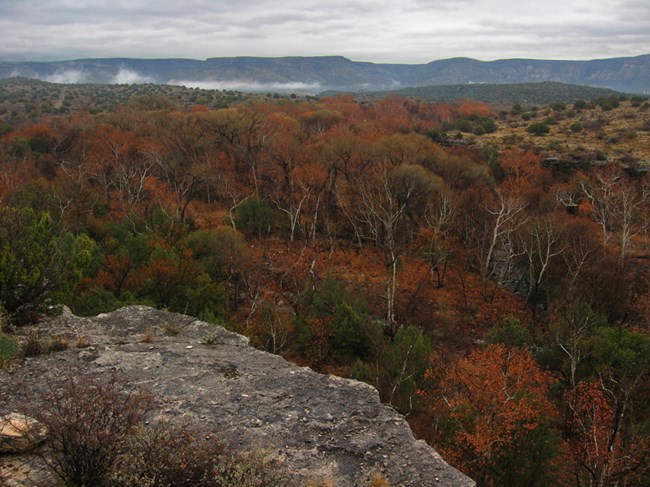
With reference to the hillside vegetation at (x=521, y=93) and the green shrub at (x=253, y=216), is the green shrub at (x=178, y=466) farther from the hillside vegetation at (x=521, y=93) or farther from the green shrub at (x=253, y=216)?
the hillside vegetation at (x=521, y=93)

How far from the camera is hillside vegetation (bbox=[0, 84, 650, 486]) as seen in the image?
45.3 ft

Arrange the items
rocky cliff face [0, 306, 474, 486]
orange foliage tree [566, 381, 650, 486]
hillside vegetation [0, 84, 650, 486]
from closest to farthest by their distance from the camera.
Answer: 1. rocky cliff face [0, 306, 474, 486]
2. orange foliage tree [566, 381, 650, 486]
3. hillside vegetation [0, 84, 650, 486]

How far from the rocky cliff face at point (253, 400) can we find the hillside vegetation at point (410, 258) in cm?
254

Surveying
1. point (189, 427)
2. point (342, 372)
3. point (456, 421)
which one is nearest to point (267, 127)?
point (342, 372)

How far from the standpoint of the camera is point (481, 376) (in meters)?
17.7

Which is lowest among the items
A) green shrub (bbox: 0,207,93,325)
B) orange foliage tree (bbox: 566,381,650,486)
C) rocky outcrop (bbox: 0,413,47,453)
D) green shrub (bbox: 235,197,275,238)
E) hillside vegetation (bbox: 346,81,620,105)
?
orange foliage tree (bbox: 566,381,650,486)

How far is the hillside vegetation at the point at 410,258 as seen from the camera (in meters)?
13.8

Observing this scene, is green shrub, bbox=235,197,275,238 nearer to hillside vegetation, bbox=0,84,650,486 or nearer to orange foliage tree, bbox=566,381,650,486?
hillside vegetation, bbox=0,84,650,486

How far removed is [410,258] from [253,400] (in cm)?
2544

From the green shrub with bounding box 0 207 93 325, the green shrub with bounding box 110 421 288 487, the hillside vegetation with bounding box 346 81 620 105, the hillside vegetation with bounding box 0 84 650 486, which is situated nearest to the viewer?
the green shrub with bounding box 110 421 288 487

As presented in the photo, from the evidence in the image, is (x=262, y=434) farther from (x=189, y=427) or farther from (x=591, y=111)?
(x=591, y=111)

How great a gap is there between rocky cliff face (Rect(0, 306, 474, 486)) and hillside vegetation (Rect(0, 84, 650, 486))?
2541 millimetres

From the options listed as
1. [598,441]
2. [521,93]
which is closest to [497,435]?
[598,441]

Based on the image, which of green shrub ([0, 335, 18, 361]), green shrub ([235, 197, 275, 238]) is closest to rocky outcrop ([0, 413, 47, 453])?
green shrub ([0, 335, 18, 361])
